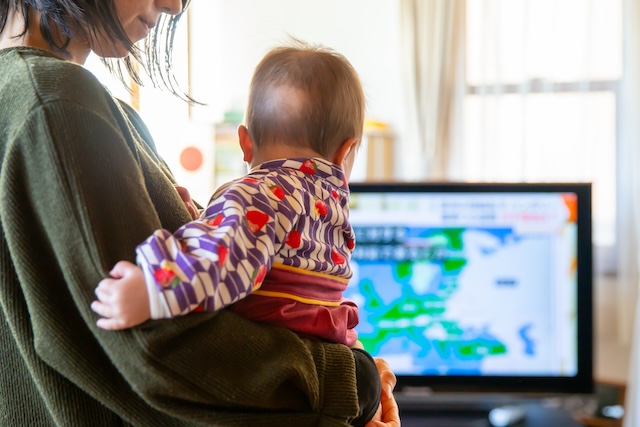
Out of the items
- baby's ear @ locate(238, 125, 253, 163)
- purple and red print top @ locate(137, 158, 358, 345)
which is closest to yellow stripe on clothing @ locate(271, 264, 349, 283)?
purple and red print top @ locate(137, 158, 358, 345)

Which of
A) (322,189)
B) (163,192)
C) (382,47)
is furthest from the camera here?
(382,47)

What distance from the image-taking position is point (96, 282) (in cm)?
62

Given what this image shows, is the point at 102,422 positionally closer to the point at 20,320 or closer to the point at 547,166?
the point at 20,320

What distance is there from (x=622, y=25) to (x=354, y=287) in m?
2.00

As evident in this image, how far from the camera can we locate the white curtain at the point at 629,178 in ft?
10.7

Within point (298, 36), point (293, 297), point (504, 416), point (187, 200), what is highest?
point (298, 36)

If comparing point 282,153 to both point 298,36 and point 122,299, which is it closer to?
point 122,299

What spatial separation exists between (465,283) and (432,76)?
65.5 inches

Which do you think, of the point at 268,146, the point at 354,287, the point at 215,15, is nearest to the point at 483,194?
the point at 354,287

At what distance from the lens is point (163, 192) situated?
0.77 meters

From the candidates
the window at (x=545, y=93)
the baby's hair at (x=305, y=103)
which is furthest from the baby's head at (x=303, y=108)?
the window at (x=545, y=93)

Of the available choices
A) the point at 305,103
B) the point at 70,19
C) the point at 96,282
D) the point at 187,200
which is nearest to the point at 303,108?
the point at 305,103

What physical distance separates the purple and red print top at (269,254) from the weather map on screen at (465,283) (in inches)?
47.5

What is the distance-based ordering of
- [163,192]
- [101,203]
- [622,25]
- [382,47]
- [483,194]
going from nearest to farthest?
[101,203] < [163,192] < [483,194] < [622,25] < [382,47]
